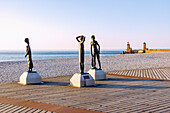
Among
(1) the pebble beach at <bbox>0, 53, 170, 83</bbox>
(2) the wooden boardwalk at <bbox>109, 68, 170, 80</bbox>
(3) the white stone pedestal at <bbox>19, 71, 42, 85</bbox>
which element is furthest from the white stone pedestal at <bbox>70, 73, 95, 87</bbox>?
(1) the pebble beach at <bbox>0, 53, 170, 83</bbox>

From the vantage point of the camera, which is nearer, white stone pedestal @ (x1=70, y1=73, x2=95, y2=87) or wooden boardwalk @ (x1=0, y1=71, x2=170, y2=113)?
wooden boardwalk @ (x1=0, y1=71, x2=170, y2=113)

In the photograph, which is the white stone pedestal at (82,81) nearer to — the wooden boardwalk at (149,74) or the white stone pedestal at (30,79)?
the white stone pedestal at (30,79)

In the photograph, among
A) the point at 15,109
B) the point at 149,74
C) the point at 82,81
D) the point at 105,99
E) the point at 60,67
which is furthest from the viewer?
the point at 60,67

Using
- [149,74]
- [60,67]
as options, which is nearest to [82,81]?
[149,74]

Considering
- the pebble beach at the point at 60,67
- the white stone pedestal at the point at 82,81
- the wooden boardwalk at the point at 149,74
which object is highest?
the white stone pedestal at the point at 82,81

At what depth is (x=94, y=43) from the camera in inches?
482

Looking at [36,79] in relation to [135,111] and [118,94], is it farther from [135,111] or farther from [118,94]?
[135,111]

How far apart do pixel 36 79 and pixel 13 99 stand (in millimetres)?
3469

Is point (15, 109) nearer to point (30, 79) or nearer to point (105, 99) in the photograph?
point (105, 99)

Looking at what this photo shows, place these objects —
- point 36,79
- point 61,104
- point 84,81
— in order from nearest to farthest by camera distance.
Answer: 1. point 61,104
2. point 84,81
3. point 36,79

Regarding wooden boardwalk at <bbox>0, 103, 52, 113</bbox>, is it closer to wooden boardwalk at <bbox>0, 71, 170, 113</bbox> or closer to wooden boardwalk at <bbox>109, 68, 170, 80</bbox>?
wooden boardwalk at <bbox>0, 71, 170, 113</bbox>

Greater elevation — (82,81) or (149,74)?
(82,81)

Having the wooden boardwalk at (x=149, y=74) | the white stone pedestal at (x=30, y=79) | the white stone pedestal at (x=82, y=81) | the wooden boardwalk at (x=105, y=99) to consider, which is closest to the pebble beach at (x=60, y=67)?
the white stone pedestal at (x=30, y=79)

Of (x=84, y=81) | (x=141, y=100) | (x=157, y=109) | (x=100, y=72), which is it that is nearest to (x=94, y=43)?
(x=100, y=72)
